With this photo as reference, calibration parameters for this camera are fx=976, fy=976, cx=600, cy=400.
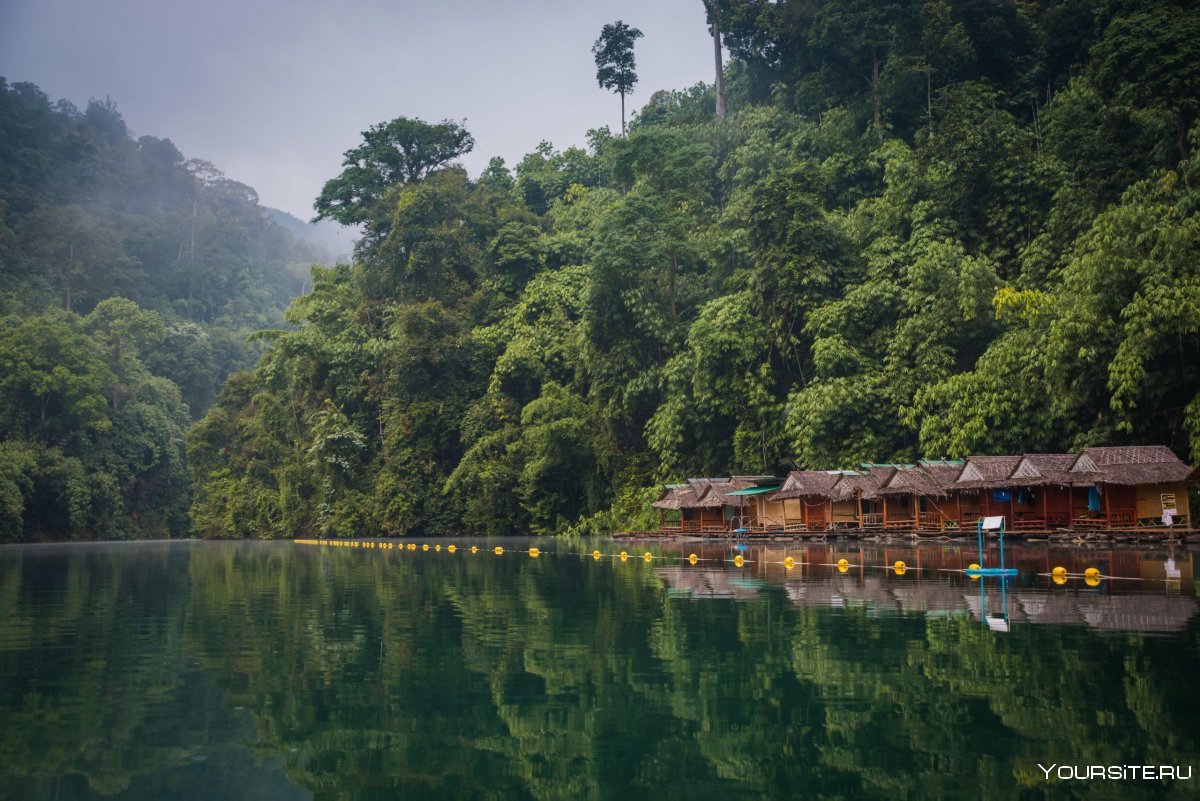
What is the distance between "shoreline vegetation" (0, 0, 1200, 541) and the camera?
111ft

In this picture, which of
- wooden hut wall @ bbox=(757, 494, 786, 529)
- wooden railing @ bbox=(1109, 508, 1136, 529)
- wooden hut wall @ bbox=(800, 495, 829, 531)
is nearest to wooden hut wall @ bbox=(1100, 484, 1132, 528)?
wooden railing @ bbox=(1109, 508, 1136, 529)

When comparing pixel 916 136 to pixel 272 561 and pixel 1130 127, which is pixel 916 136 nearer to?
pixel 1130 127

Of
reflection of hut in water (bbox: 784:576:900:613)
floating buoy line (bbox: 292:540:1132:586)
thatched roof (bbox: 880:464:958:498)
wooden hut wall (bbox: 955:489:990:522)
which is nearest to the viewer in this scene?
reflection of hut in water (bbox: 784:576:900:613)

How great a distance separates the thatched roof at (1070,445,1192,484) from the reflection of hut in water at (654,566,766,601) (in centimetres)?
1258

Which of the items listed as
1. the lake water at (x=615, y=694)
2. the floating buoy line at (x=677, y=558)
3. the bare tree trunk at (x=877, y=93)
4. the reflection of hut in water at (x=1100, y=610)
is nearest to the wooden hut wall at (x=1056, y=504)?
the floating buoy line at (x=677, y=558)

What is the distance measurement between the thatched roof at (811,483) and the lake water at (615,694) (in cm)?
1749

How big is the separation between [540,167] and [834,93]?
2577cm

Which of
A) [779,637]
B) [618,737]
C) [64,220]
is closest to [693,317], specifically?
[779,637]

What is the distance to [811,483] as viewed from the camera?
121 ft

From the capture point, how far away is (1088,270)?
100ft

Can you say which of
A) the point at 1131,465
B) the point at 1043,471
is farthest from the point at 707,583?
the point at 1131,465

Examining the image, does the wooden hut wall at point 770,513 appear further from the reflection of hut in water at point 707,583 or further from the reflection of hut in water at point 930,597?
the reflection of hut in water at point 930,597

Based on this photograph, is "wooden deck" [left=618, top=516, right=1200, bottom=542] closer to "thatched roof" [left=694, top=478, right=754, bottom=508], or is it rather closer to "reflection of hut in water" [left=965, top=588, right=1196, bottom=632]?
"thatched roof" [left=694, top=478, right=754, bottom=508]

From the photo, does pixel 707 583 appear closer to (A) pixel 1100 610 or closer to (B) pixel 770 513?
(A) pixel 1100 610
